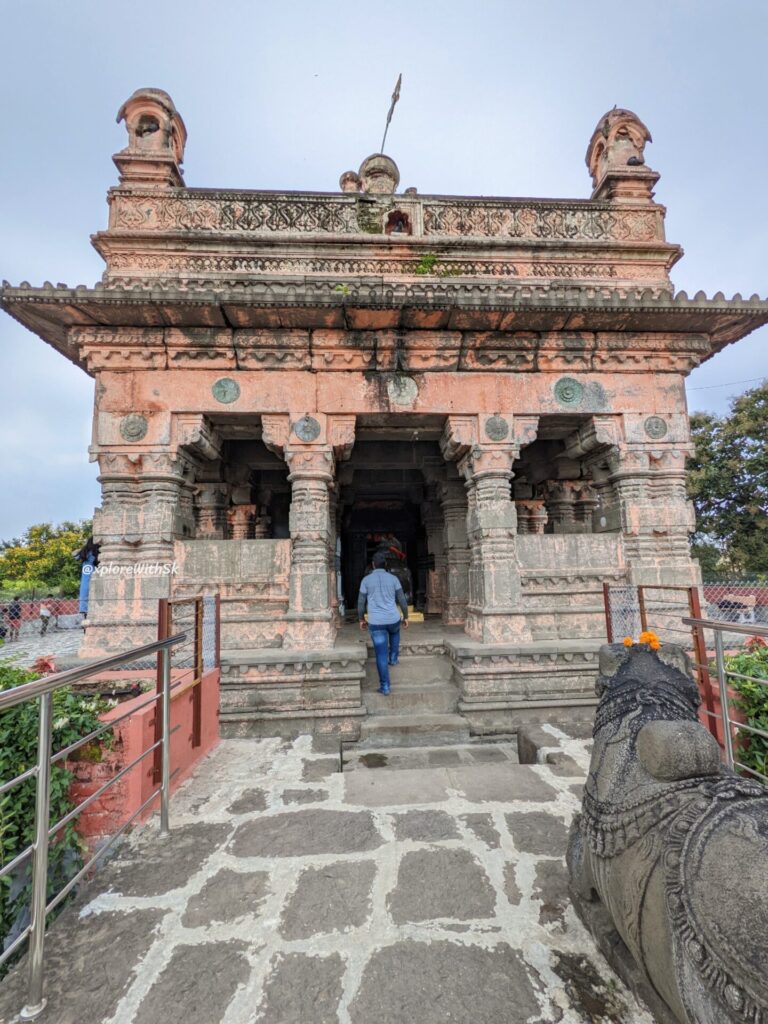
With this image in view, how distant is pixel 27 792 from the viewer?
2166mm

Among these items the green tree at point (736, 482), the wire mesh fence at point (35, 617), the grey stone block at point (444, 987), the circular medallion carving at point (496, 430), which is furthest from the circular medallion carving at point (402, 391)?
the green tree at point (736, 482)

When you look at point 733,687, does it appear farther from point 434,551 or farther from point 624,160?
point 624,160

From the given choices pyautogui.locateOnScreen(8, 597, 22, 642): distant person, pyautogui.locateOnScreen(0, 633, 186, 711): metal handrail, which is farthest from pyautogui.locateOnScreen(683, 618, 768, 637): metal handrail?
pyautogui.locateOnScreen(8, 597, 22, 642): distant person

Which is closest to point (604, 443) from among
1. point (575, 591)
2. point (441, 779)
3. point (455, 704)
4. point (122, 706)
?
point (575, 591)

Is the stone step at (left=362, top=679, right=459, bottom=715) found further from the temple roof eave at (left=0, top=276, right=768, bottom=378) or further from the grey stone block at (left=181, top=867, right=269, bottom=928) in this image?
the temple roof eave at (left=0, top=276, right=768, bottom=378)

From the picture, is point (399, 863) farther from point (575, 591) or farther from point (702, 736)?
point (575, 591)

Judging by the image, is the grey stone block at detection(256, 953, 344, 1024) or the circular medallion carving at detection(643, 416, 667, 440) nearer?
the grey stone block at detection(256, 953, 344, 1024)

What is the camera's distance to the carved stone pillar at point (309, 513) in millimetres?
5461

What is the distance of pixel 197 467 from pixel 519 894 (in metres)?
5.81

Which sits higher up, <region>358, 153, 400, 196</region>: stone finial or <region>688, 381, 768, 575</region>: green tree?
<region>358, 153, 400, 196</region>: stone finial

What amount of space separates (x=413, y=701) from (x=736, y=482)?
1882 cm

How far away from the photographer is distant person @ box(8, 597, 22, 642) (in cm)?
1218

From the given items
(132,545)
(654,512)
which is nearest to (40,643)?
(132,545)

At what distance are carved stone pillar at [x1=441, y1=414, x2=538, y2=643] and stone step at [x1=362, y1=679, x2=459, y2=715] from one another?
2.57ft
